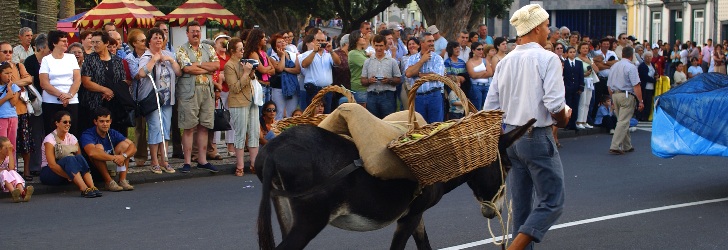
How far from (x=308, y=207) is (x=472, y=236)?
3.13m

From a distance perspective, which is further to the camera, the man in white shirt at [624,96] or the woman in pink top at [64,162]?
the man in white shirt at [624,96]

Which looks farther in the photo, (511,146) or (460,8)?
(460,8)

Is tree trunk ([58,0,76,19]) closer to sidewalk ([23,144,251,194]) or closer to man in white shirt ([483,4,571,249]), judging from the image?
sidewalk ([23,144,251,194])

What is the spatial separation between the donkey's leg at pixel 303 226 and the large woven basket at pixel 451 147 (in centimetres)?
61

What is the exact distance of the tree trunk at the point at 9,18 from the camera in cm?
1689

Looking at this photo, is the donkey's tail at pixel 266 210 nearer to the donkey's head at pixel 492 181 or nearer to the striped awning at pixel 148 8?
the donkey's head at pixel 492 181

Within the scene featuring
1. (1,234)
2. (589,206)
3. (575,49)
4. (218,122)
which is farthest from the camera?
(575,49)

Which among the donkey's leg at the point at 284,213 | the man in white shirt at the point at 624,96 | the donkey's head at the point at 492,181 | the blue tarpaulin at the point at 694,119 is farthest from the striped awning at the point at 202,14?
the donkey's leg at the point at 284,213

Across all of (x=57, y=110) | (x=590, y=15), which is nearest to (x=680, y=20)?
(x=590, y=15)

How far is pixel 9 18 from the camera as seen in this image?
1697 centimetres

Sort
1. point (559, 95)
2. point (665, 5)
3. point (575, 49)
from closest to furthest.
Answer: point (559, 95) < point (575, 49) < point (665, 5)

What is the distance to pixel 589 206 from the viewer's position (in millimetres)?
11016

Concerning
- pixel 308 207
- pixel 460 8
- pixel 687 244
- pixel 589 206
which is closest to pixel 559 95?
pixel 308 207

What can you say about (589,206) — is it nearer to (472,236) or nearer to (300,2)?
(472,236)
